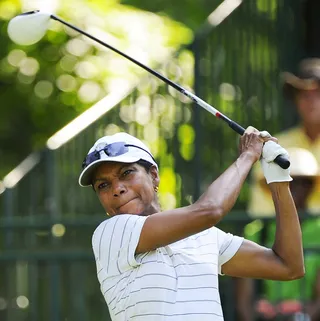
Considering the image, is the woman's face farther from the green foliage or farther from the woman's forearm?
the green foliage

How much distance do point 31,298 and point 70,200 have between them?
735 millimetres

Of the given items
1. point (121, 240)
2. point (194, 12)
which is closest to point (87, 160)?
point (121, 240)

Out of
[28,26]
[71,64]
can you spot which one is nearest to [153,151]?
[71,64]

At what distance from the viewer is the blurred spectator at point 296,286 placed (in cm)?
795

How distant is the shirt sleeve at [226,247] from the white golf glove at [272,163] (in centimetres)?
32

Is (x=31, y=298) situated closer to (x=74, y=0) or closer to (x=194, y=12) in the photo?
(x=74, y=0)

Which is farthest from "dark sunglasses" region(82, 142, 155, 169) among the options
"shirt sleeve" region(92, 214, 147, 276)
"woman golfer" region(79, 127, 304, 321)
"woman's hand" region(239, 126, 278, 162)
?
"woman's hand" region(239, 126, 278, 162)

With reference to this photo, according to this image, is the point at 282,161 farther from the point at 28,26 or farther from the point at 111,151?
the point at 28,26

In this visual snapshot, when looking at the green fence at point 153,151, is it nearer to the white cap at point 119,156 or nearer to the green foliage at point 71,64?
the green foliage at point 71,64

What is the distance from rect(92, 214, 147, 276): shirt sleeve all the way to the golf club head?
1.26 m

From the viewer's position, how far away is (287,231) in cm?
541

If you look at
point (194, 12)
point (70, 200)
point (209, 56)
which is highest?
point (194, 12)

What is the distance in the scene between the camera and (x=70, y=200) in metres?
9.33

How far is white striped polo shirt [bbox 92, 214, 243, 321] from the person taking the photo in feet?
16.4
